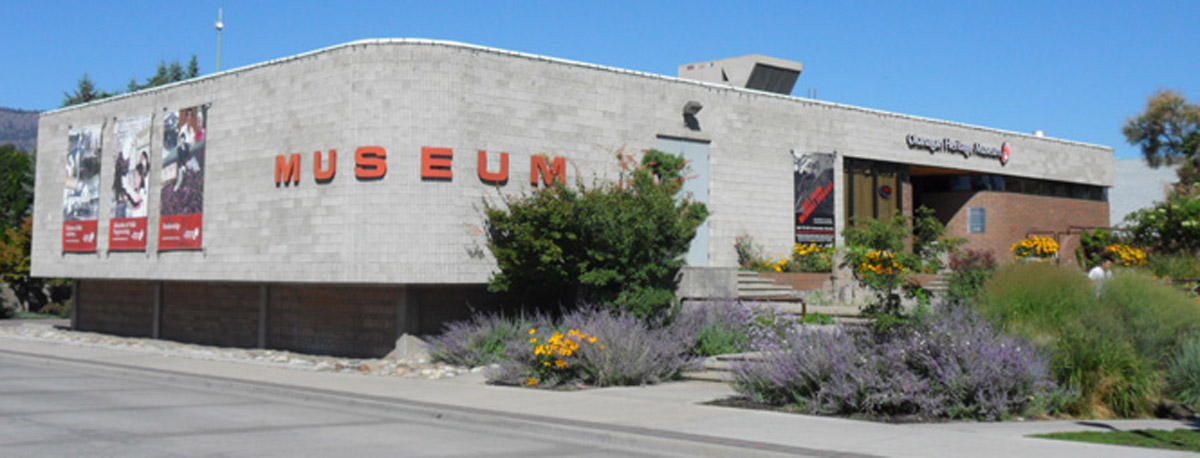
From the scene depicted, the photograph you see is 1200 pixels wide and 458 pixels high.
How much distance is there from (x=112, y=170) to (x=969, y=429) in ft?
86.8

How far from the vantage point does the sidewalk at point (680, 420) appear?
1142 centimetres

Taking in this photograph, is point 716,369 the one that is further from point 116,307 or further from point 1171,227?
point 116,307

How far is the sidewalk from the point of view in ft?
37.5

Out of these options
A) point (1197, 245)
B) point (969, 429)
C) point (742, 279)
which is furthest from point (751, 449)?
point (1197, 245)

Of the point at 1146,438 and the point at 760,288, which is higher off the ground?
the point at 760,288

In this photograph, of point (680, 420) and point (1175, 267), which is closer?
point (680, 420)

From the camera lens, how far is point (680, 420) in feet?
45.7

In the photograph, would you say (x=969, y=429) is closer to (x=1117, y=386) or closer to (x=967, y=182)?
(x=1117, y=386)

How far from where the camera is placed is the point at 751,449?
451 inches

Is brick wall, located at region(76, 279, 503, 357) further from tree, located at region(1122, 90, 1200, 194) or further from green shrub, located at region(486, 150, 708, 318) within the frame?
tree, located at region(1122, 90, 1200, 194)

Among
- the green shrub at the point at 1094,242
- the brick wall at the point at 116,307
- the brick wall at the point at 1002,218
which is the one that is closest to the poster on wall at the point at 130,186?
the brick wall at the point at 116,307

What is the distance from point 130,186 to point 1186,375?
26.5 m

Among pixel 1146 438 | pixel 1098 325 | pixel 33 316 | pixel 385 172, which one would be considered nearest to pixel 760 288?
pixel 385 172

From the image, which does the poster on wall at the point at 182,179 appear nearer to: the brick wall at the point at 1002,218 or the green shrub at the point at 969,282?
the green shrub at the point at 969,282
